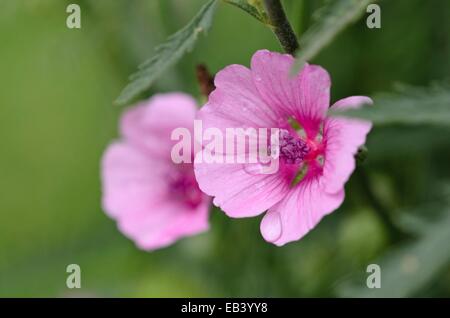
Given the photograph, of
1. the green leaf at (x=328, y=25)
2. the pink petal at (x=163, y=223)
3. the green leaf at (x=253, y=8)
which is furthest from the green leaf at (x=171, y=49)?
the pink petal at (x=163, y=223)

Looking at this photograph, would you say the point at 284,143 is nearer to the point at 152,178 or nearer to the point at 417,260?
the point at 417,260

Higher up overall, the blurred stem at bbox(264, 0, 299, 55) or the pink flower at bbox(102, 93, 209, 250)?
the pink flower at bbox(102, 93, 209, 250)

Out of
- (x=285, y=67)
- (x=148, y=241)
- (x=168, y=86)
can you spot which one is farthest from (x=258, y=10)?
(x=168, y=86)

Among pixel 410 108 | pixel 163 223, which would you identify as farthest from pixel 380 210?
pixel 410 108

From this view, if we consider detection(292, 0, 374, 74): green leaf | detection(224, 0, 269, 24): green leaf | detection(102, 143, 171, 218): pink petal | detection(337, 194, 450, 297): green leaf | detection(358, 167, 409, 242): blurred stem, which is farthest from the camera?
detection(102, 143, 171, 218): pink petal

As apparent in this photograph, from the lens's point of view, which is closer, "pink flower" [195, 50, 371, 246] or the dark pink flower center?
"pink flower" [195, 50, 371, 246]

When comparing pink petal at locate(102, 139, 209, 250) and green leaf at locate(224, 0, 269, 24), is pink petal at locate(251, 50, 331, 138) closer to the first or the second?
green leaf at locate(224, 0, 269, 24)

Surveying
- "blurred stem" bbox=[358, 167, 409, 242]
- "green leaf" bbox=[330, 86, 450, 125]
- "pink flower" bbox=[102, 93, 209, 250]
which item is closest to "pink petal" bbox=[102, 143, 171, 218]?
"pink flower" bbox=[102, 93, 209, 250]
